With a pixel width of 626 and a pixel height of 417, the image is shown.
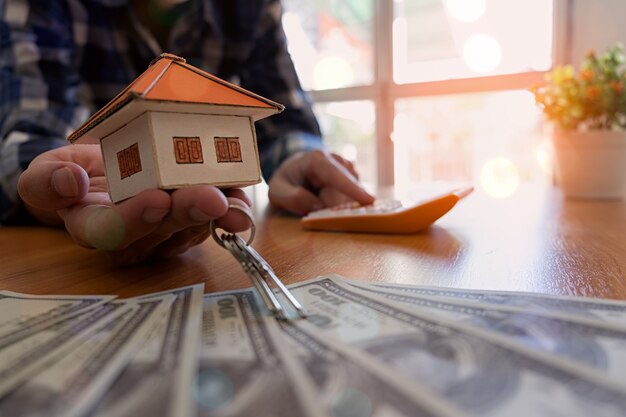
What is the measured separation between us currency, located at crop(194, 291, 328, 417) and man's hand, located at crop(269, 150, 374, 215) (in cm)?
46

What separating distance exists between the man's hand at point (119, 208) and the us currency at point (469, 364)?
0.10 metres

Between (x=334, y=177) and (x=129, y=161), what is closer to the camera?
(x=129, y=161)

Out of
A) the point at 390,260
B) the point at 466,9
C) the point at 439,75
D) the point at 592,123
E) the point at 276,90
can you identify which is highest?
the point at 466,9

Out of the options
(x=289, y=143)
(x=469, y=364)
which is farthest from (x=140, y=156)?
(x=289, y=143)

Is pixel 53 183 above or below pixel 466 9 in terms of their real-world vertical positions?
below

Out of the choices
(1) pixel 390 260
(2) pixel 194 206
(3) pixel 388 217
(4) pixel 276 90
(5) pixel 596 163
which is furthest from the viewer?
(4) pixel 276 90

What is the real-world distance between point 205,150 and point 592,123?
1024 millimetres

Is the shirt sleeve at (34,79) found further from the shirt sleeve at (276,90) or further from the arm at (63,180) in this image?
the shirt sleeve at (276,90)

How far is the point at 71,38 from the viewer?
101 centimetres

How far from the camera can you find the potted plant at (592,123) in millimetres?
966

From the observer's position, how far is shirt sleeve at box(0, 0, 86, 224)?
0.78 metres

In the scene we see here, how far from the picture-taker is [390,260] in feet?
1.53

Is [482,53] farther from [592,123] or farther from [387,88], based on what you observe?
[592,123]

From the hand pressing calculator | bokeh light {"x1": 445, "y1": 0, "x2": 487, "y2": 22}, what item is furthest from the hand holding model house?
bokeh light {"x1": 445, "y1": 0, "x2": 487, "y2": 22}
